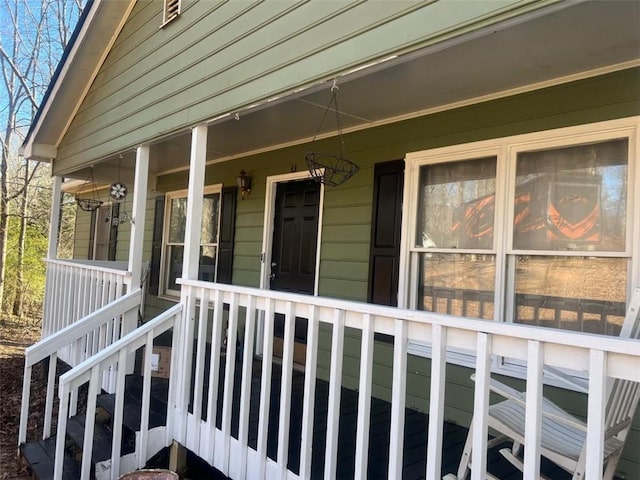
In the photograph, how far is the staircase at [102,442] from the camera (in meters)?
2.67

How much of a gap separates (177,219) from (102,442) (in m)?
3.72

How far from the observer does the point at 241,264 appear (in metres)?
4.99

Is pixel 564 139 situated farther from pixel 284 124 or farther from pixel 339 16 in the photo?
pixel 284 124

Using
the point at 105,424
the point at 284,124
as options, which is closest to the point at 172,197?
the point at 284,124

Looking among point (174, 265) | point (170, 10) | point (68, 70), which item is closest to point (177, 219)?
point (174, 265)

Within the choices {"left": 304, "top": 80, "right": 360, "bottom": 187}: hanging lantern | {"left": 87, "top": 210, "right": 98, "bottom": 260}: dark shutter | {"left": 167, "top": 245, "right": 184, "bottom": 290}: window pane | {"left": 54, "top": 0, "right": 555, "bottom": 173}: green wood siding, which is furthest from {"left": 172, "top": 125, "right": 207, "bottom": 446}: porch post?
{"left": 87, "top": 210, "right": 98, "bottom": 260}: dark shutter

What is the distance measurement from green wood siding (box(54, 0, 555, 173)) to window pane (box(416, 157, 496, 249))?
1.31 m

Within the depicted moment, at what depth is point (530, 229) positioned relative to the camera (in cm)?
275

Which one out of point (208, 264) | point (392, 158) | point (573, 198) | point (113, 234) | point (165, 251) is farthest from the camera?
point (113, 234)

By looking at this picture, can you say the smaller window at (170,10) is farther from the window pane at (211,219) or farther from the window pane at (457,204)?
the window pane at (457,204)

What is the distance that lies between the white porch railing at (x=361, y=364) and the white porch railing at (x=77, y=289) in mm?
1412

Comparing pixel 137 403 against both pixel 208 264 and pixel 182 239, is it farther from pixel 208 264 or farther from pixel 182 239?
pixel 182 239

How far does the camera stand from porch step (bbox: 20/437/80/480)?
2623 mm

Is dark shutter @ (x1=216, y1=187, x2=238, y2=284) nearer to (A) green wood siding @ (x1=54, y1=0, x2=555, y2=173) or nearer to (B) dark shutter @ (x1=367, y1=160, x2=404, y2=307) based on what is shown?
(A) green wood siding @ (x1=54, y1=0, x2=555, y2=173)
